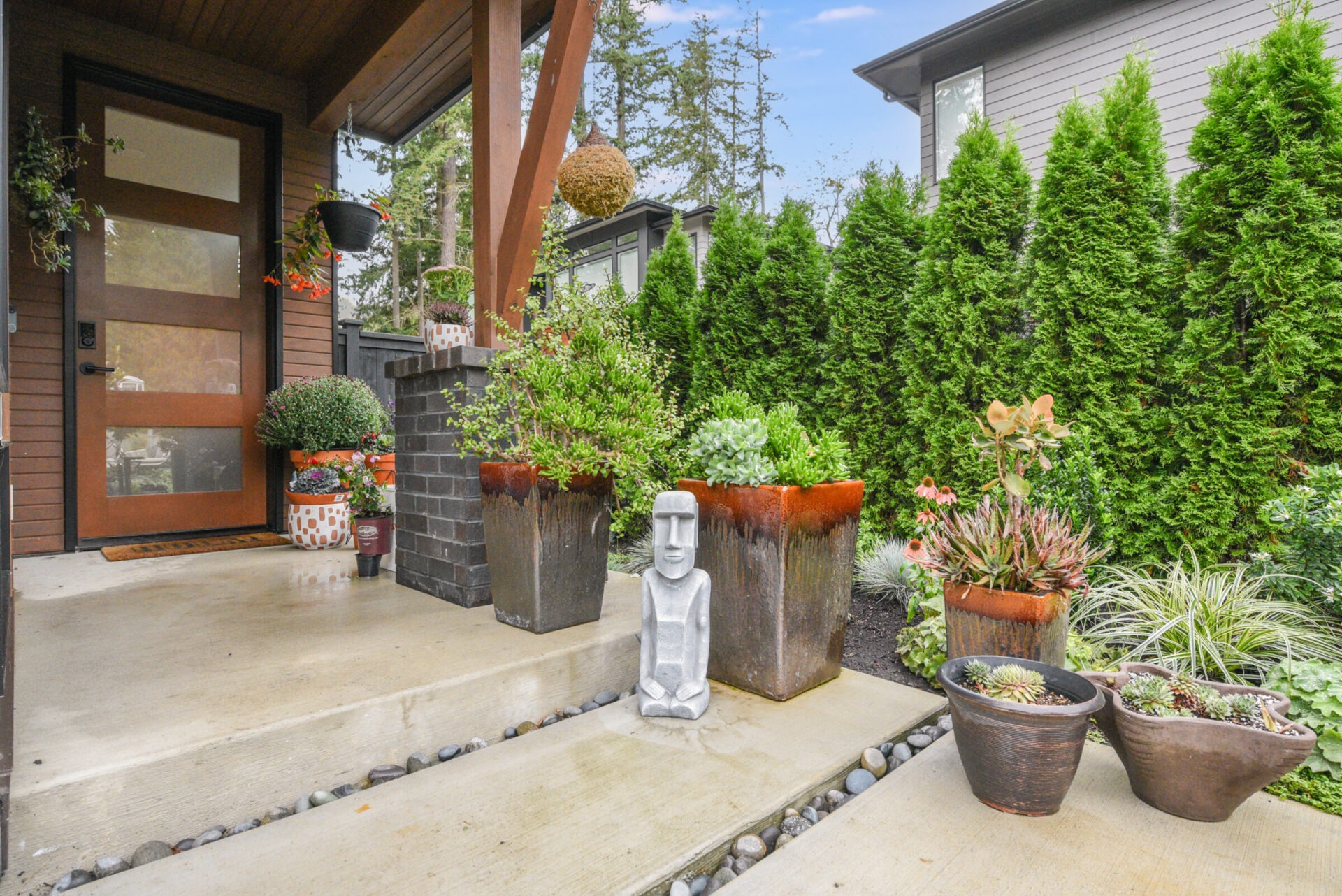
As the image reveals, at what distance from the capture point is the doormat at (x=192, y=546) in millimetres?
3555

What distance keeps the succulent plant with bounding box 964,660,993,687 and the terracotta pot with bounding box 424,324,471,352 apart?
239cm

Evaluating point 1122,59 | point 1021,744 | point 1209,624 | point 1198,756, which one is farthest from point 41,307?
point 1122,59

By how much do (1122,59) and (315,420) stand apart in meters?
7.25

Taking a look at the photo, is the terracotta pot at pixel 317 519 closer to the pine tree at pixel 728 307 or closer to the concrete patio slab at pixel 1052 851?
the pine tree at pixel 728 307

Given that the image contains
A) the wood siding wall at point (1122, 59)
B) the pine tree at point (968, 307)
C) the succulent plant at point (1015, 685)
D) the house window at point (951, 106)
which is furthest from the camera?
the house window at point (951, 106)

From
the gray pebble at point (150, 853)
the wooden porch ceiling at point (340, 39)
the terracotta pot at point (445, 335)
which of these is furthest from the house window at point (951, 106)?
the gray pebble at point (150, 853)

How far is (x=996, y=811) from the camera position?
138 centimetres

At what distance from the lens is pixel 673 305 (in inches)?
177

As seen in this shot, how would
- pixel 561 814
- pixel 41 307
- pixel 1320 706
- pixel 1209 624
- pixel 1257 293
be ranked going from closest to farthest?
pixel 561 814
pixel 1320 706
pixel 1209 624
pixel 1257 293
pixel 41 307

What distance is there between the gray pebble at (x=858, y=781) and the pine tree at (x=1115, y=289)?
5.72 ft

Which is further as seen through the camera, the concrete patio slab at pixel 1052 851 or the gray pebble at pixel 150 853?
the gray pebble at pixel 150 853

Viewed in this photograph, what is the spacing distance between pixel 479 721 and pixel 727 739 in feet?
2.31

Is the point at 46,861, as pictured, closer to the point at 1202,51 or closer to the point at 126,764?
the point at 126,764

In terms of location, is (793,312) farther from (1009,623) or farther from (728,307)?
(1009,623)
